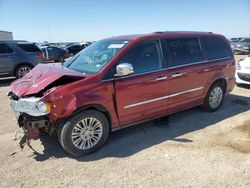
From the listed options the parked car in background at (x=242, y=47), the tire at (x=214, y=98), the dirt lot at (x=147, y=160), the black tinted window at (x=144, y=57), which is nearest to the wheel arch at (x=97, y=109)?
the dirt lot at (x=147, y=160)

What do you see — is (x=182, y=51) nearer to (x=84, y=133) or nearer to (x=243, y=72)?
(x=84, y=133)

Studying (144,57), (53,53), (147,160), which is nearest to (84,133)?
(147,160)

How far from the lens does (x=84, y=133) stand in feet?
12.4

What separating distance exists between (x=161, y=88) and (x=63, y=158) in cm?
207

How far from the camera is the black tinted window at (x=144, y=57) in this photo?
4141 mm

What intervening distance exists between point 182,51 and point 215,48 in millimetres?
1158

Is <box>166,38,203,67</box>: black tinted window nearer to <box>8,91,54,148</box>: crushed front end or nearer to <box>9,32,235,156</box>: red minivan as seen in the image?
<box>9,32,235,156</box>: red minivan

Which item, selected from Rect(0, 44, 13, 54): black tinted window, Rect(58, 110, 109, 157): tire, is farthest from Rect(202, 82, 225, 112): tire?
Rect(0, 44, 13, 54): black tinted window

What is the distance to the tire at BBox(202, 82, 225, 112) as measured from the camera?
5536 mm

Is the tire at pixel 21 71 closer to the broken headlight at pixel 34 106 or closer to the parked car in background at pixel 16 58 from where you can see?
the parked car in background at pixel 16 58

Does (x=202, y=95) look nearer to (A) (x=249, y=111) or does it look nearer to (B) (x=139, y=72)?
(A) (x=249, y=111)

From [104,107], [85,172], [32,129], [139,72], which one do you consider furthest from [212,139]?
[32,129]

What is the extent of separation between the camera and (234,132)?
4613 mm

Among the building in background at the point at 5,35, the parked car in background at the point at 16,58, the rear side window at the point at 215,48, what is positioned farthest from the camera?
the building in background at the point at 5,35
